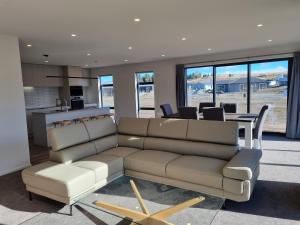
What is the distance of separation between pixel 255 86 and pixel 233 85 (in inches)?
24.7

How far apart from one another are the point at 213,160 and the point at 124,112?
21.3 ft

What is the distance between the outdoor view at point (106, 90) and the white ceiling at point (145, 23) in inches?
167

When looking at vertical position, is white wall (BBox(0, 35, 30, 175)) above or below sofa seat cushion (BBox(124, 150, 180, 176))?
above

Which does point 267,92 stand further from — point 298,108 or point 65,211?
point 65,211

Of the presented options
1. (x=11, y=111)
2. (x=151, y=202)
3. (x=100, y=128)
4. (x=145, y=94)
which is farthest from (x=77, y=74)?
(x=151, y=202)

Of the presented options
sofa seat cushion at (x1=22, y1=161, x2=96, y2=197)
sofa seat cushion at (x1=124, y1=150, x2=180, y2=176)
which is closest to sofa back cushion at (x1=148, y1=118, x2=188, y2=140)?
sofa seat cushion at (x1=124, y1=150, x2=180, y2=176)

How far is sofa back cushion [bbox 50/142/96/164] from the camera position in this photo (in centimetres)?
323

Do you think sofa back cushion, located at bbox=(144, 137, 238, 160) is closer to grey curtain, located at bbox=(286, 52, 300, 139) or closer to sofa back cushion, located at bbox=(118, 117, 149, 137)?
sofa back cushion, located at bbox=(118, 117, 149, 137)

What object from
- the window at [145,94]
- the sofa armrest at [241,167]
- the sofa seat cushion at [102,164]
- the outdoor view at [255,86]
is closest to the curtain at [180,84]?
the outdoor view at [255,86]

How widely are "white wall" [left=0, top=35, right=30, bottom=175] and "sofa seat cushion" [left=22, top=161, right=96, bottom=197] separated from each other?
5.04 ft

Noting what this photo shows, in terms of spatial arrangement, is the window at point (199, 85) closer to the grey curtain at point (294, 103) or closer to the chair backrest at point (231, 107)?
the chair backrest at point (231, 107)

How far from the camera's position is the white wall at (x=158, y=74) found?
20.9ft

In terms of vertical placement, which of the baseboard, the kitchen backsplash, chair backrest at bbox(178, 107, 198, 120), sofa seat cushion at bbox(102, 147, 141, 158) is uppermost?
the kitchen backsplash

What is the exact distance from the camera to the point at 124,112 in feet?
30.5
